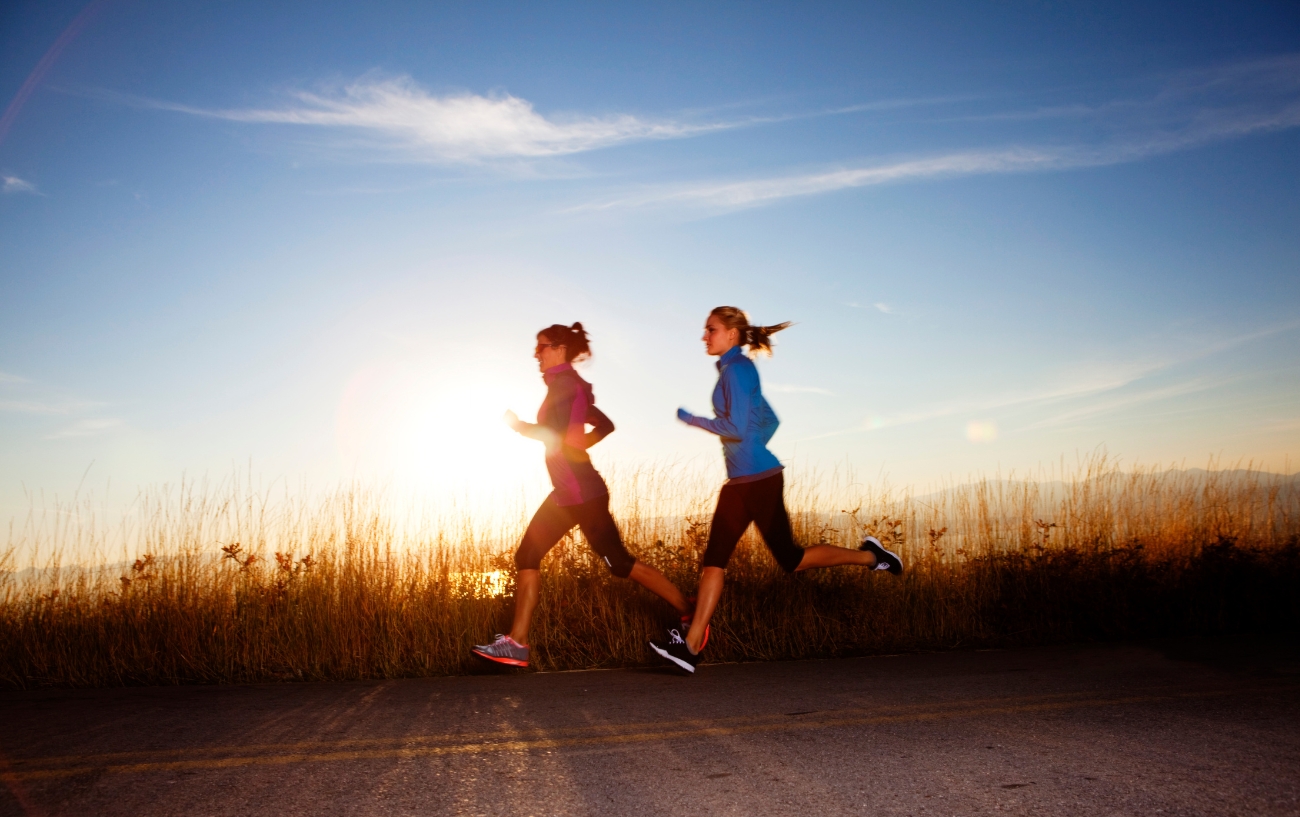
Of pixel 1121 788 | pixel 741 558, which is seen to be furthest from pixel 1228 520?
pixel 1121 788

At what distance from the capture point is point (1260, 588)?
24.9 ft

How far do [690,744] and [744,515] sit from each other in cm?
197

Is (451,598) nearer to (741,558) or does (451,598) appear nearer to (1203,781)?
(741,558)

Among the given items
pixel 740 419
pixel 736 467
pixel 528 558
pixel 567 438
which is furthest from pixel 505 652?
pixel 740 419

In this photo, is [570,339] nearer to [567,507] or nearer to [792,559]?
[567,507]

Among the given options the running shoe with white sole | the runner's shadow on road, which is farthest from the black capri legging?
the runner's shadow on road

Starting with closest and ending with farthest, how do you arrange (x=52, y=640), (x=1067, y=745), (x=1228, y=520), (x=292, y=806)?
(x=292, y=806)
(x=1067, y=745)
(x=52, y=640)
(x=1228, y=520)

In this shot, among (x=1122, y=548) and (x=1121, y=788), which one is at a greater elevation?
(x=1122, y=548)

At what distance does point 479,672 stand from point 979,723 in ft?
10.5

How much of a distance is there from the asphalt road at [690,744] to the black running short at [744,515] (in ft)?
2.56

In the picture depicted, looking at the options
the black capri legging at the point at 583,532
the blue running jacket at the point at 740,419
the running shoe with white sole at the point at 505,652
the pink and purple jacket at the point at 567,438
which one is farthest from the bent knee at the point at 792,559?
the running shoe with white sole at the point at 505,652

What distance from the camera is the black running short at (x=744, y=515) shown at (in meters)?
5.33

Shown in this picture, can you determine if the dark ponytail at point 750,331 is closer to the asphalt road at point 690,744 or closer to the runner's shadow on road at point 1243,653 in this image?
the asphalt road at point 690,744

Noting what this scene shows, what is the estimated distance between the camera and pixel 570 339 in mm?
5781
